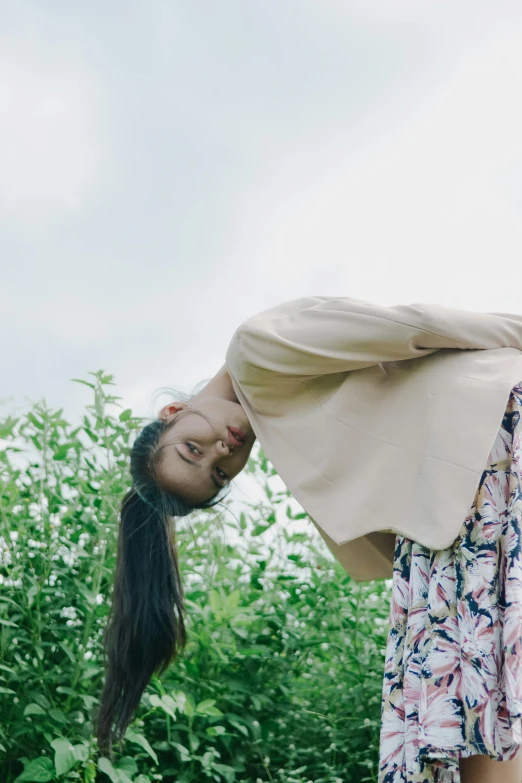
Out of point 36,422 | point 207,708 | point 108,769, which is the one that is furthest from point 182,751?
point 36,422

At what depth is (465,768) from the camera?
1969 mm

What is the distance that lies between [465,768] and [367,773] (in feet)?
4.05

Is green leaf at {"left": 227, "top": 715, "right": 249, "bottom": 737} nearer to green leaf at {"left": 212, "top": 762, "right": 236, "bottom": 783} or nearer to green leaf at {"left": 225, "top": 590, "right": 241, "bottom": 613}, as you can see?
green leaf at {"left": 212, "top": 762, "right": 236, "bottom": 783}

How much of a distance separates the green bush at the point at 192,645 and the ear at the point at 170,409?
0.18 m

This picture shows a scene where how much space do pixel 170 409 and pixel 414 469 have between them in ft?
2.90

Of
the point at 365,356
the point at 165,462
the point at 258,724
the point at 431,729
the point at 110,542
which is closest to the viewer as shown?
A: the point at 431,729

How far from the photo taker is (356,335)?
6.99 feet

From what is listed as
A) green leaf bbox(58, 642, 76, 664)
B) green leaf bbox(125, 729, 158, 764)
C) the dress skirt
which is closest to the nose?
the dress skirt

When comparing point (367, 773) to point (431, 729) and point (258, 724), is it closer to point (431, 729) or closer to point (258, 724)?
point (258, 724)

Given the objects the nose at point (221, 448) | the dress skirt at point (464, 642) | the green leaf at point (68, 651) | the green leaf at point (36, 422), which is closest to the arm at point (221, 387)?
the nose at point (221, 448)

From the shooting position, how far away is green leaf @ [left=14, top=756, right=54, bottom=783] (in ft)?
8.31

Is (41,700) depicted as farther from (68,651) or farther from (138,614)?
(138,614)

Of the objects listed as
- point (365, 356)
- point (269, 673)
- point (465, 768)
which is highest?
point (365, 356)

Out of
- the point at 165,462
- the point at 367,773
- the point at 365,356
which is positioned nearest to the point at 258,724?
the point at 367,773
